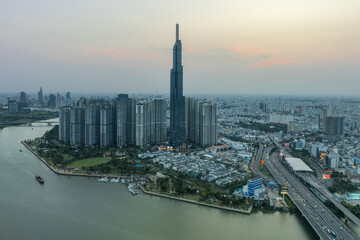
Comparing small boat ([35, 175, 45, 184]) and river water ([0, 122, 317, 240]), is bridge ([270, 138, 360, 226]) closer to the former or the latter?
river water ([0, 122, 317, 240])

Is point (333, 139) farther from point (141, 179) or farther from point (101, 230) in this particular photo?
point (101, 230)

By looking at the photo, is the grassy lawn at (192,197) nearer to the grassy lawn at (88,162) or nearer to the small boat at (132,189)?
the small boat at (132,189)

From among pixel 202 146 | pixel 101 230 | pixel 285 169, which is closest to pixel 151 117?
pixel 202 146

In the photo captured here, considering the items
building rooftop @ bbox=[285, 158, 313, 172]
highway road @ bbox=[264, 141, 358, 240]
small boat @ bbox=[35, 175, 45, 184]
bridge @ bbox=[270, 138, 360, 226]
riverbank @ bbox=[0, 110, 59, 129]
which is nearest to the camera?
highway road @ bbox=[264, 141, 358, 240]

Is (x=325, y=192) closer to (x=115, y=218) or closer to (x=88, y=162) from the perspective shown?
(x=115, y=218)

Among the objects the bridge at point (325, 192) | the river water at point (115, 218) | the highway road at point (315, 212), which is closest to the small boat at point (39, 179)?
the river water at point (115, 218)

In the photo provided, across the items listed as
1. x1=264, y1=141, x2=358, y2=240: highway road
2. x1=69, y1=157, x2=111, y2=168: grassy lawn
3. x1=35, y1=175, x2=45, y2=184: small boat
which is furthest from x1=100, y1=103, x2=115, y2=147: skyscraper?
x1=264, y1=141, x2=358, y2=240: highway road
